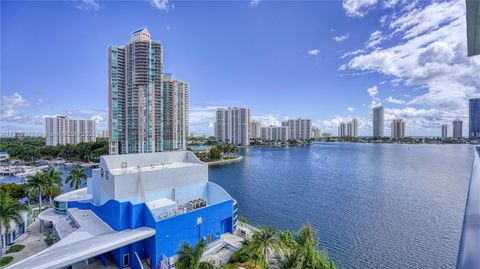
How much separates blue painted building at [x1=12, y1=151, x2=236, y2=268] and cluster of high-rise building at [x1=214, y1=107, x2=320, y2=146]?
6870 cm

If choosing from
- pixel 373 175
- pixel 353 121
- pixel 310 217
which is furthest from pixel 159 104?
pixel 353 121

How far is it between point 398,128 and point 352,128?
23.3m

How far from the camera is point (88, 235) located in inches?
411

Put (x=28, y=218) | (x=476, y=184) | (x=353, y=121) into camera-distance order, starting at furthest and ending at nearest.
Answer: (x=353, y=121)
(x=28, y=218)
(x=476, y=184)

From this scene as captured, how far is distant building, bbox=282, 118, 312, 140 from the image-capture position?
358 ft

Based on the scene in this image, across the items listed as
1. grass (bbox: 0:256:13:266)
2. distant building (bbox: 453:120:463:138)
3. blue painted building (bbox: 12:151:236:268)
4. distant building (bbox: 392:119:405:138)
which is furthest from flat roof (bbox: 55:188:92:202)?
distant building (bbox: 392:119:405:138)

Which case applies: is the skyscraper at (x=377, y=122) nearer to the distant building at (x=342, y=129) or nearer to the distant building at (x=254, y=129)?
the distant building at (x=342, y=129)

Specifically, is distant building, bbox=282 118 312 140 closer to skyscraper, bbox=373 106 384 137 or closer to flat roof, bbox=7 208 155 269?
skyscraper, bbox=373 106 384 137

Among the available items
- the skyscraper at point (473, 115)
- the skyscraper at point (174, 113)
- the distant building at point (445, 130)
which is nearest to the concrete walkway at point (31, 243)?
the skyscraper at point (473, 115)

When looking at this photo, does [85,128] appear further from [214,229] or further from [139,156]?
[214,229]

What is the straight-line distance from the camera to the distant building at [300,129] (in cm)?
10925

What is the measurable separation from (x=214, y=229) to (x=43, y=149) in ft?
188

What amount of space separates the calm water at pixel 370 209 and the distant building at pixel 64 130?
51814mm

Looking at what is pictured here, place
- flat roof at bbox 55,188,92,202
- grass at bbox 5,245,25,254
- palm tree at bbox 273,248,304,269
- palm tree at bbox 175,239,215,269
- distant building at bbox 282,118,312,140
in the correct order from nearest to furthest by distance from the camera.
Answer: palm tree at bbox 273,248,304,269 → palm tree at bbox 175,239,215,269 → grass at bbox 5,245,25,254 → flat roof at bbox 55,188,92,202 → distant building at bbox 282,118,312,140
